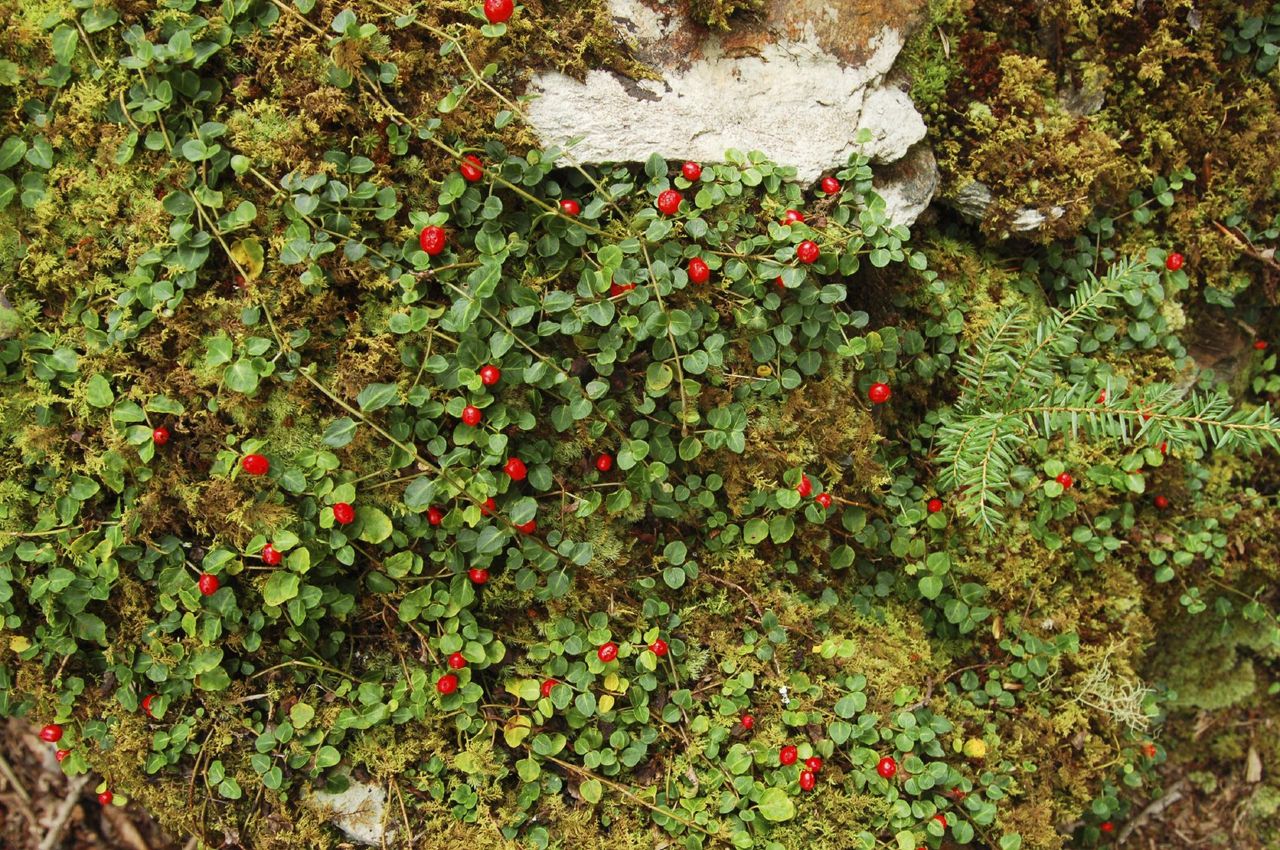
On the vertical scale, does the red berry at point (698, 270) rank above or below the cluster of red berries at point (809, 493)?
above

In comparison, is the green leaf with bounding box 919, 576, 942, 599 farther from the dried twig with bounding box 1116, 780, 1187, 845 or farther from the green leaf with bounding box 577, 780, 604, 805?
the dried twig with bounding box 1116, 780, 1187, 845

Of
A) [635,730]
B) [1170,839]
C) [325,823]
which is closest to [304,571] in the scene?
[325,823]

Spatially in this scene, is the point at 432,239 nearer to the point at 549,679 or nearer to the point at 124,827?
the point at 549,679

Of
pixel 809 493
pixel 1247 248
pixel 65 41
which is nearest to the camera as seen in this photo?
pixel 65 41

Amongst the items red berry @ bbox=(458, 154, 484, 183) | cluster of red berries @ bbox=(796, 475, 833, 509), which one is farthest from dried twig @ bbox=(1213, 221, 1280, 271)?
red berry @ bbox=(458, 154, 484, 183)

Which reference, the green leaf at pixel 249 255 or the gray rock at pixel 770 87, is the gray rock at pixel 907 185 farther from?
the green leaf at pixel 249 255

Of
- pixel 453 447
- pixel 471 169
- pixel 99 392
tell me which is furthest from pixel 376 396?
pixel 99 392

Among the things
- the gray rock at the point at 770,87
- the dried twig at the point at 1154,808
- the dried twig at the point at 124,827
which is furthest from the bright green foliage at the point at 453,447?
the dried twig at the point at 124,827
